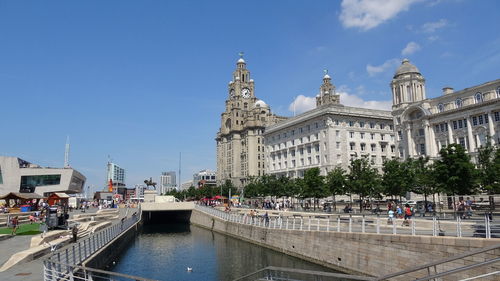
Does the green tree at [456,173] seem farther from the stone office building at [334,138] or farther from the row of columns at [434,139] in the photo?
the stone office building at [334,138]

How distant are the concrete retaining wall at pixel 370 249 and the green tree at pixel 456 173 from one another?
817 inches

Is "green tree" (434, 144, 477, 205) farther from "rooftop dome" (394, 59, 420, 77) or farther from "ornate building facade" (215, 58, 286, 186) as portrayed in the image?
"ornate building facade" (215, 58, 286, 186)

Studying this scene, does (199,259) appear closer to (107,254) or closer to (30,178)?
(107,254)

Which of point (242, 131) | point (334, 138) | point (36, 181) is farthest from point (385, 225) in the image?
point (242, 131)

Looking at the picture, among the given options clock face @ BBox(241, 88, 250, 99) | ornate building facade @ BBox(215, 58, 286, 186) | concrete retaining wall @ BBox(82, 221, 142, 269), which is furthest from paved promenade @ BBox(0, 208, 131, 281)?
clock face @ BBox(241, 88, 250, 99)

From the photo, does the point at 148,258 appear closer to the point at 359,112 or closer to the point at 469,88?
the point at 469,88

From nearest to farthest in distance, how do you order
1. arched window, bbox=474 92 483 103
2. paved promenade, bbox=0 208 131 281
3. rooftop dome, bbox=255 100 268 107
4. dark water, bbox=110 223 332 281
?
paved promenade, bbox=0 208 131 281 → dark water, bbox=110 223 332 281 → arched window, bbox=474 92 483 103 → rooftop dome, bbox=255 100 268 107

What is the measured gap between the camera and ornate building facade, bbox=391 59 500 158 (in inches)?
2783

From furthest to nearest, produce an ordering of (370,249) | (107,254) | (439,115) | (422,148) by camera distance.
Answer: (422,148) < (439,115) < (107,254) < (370,249)

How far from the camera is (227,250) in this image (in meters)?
43.2

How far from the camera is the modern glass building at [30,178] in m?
90.8

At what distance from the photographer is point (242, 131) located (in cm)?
16650

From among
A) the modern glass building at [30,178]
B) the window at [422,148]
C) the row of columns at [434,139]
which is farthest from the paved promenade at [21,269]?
the window at [422,148]

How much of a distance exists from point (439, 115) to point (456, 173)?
4071 cm
